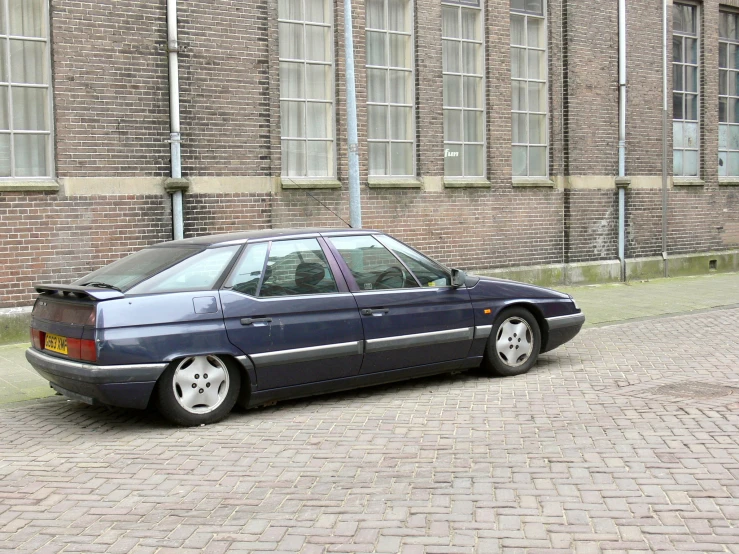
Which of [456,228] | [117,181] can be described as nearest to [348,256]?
[117,181]

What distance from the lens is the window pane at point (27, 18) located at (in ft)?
37.7

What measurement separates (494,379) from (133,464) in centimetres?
376

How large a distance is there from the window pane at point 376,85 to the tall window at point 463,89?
1281 mm

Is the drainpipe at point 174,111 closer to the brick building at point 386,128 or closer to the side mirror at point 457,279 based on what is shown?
the brick building at point 386,128

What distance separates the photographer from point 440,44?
15.6 metres

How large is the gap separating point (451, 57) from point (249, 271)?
31.8 feet

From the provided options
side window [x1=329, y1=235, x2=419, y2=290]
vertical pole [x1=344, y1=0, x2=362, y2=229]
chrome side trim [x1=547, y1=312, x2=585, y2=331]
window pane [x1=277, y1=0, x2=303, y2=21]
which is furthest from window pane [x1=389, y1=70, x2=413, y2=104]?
side window [x1=329, y1=235, x2=419, y2=290]

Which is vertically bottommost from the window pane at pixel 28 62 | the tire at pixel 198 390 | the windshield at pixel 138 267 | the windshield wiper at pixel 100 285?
the tire at pixel 198 390

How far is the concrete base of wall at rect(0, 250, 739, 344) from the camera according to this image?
16562 millimetres

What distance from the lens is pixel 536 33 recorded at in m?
17.2

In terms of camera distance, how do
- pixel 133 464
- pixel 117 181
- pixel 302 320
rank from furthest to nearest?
pixel 117 181 < pixel 302 320 < pixel 133 464

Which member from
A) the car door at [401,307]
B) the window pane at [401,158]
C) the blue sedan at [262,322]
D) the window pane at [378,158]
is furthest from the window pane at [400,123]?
the car door at [401,307]

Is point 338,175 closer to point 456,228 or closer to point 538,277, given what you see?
point 456,228

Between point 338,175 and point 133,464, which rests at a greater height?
point 338,175
